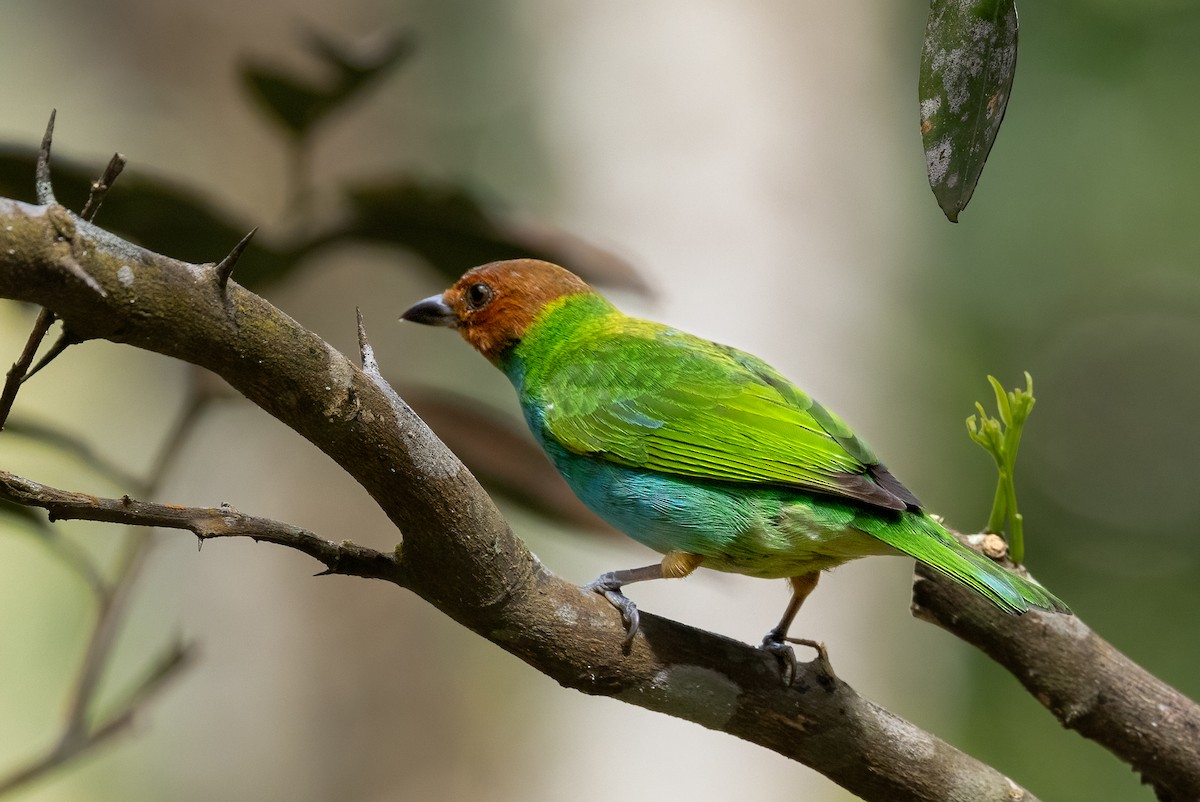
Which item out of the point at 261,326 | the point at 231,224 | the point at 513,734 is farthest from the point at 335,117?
the point at 513,734

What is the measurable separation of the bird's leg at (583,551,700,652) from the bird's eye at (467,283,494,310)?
3.50ft

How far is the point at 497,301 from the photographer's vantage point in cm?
315

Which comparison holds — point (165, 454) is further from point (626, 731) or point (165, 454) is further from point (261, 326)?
point (626, 731)

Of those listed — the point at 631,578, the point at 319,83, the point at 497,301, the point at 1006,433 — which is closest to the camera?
the point at 1006,433

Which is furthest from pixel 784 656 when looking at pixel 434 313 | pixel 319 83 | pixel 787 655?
pixel 319 83

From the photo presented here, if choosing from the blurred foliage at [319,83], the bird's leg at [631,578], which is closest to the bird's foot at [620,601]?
the bird's leg at [631,578]

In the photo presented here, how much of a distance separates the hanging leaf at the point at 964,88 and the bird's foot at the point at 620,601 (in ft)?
2.93

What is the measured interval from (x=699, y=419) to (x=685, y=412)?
0.16ft

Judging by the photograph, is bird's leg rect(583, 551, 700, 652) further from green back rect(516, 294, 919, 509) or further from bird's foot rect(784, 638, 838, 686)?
bird's foot rect(784, 638, 838, 686)

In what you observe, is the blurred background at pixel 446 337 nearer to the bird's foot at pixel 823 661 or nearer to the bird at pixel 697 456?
the bird at pixel 697 456

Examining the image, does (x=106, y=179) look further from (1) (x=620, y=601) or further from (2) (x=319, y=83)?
(2) (x=319, y=83)

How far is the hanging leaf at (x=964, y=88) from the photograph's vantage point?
1.44 m

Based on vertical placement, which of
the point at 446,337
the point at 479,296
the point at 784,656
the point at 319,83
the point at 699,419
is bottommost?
the point at 784,656

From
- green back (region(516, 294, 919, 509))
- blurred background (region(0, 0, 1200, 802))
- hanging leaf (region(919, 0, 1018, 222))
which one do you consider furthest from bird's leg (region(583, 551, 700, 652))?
blurred background (region(0, 0, 1200, 802))
